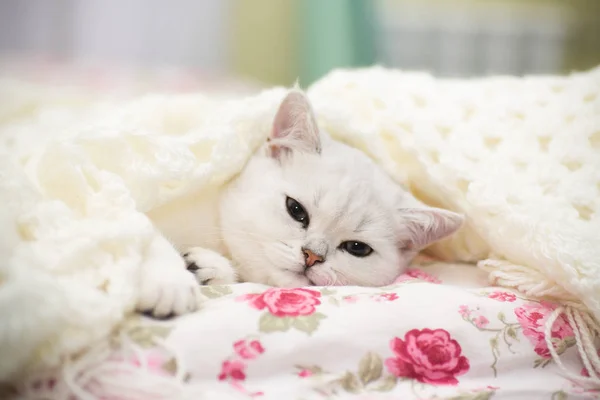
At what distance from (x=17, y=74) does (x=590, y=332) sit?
8.42 feet

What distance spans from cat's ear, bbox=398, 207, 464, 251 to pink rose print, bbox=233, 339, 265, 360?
53 centimetres

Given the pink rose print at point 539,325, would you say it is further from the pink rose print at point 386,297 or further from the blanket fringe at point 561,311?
the pink rose print at point 386,297

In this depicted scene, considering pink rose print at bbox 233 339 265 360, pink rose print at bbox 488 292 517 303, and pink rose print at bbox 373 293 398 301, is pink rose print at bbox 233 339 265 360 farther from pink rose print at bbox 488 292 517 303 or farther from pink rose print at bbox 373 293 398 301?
pink rose print at bbox 488 292 517 303

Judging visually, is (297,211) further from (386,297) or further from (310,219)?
(386,297)

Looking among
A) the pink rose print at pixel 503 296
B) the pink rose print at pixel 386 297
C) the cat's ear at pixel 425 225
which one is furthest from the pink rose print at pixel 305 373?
the cat's ear at pixel 425 225

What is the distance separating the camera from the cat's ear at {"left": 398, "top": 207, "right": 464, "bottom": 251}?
103 cm

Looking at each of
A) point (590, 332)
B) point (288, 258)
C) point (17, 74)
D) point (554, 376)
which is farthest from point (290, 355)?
point (17, 74)

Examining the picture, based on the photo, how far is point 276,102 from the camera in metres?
1.13

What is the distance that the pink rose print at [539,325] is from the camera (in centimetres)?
81

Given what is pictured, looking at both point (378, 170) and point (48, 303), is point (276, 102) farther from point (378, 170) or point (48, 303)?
point (48, 303)

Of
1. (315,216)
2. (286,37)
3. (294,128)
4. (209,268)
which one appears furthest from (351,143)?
(286,37)

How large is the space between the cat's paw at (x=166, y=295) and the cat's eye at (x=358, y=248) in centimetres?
42

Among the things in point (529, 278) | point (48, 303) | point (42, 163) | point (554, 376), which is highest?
point (42, 163)

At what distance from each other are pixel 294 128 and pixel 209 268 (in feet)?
1.26
